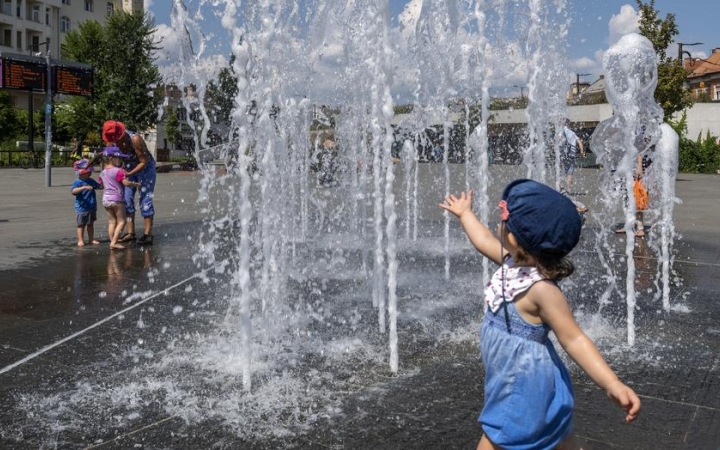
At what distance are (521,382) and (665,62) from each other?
87.1ft

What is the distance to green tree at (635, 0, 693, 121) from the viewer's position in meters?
24.1

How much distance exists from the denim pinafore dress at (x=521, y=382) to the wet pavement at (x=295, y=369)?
0.86 metres

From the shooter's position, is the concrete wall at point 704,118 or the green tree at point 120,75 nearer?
the green tree at point 120,75

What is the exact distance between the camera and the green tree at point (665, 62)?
24125mm

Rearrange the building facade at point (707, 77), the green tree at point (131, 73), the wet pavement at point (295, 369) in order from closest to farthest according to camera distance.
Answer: the wet pavement at point (295, 369) → the green tree at point (131, 73) → the building facade at point (707, 77)

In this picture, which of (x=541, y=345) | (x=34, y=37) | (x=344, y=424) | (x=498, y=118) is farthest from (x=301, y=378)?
(x=34, y=37)

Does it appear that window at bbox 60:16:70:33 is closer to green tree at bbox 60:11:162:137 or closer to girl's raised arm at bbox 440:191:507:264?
green tree at bbox 60:11:162:137

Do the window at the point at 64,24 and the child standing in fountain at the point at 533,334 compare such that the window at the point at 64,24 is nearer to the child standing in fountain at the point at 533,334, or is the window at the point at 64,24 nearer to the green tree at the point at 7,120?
the green tree at the point at 7,120

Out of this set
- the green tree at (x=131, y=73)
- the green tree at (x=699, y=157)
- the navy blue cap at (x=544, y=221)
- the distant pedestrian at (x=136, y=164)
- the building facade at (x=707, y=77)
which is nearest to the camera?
the navy blue cap at (x=544, y=221)

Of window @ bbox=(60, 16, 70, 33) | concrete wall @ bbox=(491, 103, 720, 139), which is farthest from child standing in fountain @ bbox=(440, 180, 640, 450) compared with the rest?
window @ bbox=(60, 16, 70, 33)

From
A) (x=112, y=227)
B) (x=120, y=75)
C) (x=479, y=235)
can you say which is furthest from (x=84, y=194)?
(x=120, y=75)

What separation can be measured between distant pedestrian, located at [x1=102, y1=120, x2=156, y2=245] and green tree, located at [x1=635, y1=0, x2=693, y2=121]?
20.4m

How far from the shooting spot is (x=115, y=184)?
27.1 feet

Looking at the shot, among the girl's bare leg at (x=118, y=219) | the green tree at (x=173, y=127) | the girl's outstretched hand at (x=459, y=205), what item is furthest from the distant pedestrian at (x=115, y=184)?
the green tree at (x=173, y=127)
